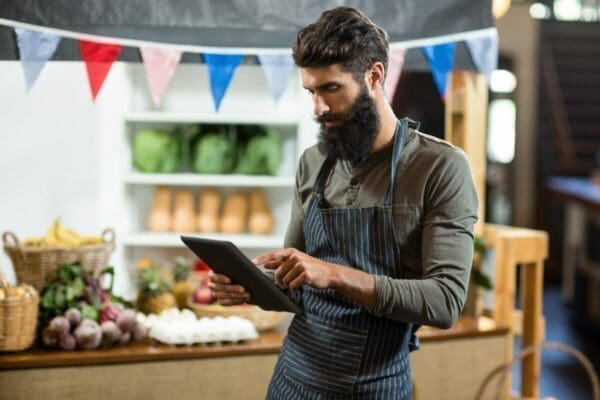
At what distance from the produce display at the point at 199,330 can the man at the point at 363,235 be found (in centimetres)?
107

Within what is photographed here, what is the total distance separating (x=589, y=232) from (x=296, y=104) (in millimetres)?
3994

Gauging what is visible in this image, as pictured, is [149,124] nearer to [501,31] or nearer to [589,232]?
[589,232]

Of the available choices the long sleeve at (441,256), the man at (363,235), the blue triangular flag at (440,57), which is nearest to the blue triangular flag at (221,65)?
the blue triangular flag at (440,57)

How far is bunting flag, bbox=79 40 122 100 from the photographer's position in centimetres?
303

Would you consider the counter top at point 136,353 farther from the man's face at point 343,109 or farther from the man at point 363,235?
the man's face at point 343,109

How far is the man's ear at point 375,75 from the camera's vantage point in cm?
195

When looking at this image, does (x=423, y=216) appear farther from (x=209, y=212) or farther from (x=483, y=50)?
(x=209, y=212)

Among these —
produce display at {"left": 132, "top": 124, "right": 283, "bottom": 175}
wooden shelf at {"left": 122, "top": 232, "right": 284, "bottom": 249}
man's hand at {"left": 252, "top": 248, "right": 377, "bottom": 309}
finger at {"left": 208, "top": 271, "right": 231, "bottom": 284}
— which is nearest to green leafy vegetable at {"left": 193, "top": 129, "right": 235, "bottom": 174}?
produce display at {"left": 132, "top": 124, "right": 283, "bottom": 175}

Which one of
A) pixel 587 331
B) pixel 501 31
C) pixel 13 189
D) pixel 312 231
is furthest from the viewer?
pixel 501 31

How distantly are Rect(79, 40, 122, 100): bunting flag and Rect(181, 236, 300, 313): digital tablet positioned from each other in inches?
49.9

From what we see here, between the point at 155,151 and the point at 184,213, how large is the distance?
361 mm

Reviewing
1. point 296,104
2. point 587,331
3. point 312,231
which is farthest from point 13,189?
point 587,331

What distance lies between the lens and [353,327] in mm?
2029

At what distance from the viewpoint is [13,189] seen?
14.6ft
